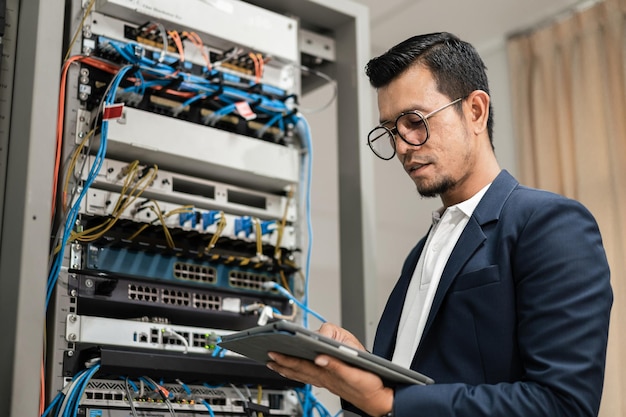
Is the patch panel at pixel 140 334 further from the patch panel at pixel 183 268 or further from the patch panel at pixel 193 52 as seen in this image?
the patch panel at pixel 193 52

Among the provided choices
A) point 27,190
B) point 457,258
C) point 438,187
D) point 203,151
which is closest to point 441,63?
point 438,187

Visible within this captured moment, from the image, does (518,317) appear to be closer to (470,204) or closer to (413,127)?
(470,204)

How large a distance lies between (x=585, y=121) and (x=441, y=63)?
94.6 inches

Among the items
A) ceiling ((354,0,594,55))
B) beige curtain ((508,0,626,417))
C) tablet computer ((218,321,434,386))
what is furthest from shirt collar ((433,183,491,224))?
ceiling ((354,0,594,55))

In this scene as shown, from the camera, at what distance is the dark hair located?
1645mm

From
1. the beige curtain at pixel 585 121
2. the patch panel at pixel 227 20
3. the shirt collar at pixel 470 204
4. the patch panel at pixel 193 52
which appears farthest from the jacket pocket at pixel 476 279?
the beige curtain at pixel 585 121

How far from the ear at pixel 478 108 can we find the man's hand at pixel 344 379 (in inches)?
Answer: 25.5

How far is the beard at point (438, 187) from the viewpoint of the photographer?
1587 mm

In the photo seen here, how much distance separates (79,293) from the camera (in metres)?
1.80

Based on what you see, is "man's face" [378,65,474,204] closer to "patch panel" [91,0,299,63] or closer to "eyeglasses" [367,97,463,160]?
"eyeglasses" [367,97,463,160]

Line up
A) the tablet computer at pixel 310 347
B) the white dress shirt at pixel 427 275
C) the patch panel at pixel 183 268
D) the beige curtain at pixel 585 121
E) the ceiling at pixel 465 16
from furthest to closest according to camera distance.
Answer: the ceiling at pixel 465 16 → the beige curtain at pixel 585 121 → the patch panel at pixel 183 268 → the white dress shirt at pixel 427 275 → the tablet computer at pixel 310 347

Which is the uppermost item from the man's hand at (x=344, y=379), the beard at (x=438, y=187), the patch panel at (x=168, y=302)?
the beard at (x=438, y=187)

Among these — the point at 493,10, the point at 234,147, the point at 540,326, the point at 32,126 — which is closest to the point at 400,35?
the point at 493,10

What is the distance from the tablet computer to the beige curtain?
96.7 inches
